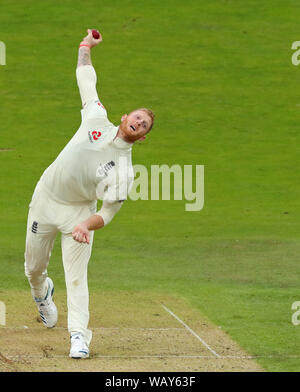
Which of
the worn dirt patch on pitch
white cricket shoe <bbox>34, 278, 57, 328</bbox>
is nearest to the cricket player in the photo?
the worn dirt patch on pitch

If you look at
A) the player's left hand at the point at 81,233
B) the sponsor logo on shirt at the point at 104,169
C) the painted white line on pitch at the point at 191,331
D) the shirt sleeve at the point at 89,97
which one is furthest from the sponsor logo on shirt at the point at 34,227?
the painted white line on pitch at the point at 191,331

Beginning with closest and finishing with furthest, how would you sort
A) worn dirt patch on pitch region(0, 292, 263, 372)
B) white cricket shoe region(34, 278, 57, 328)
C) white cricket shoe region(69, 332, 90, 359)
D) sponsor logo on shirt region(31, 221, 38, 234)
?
worn dirt patch on pitch region(0, 292, 263, 372) → white cricket shoe region(69, 332, 90, 359) → sponsor logo on shirt region(31, 221, 38, 234) → white cricket shoe region(34, 278, 57, 328)

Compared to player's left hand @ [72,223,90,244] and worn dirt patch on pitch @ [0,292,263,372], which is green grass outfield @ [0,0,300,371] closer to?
worn dirt patch on pitch @ [0,292,263,372]

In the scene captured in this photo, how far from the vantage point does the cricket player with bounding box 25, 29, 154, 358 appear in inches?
313

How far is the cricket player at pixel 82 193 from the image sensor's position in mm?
7941

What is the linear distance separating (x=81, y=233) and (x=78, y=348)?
979mm

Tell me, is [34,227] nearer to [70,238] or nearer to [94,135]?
[70,238]

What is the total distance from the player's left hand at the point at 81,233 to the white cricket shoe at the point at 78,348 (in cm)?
87

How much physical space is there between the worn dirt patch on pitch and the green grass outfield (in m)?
0.26

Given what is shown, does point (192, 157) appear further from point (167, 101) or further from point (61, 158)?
point (61, 158)

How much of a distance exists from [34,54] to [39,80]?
1.20m

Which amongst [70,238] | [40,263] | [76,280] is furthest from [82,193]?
[40,263]

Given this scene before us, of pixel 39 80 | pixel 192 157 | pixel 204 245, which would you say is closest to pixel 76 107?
pixel 39 80

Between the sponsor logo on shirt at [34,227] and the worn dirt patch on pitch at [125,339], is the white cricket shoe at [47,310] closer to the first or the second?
the worn dirt patch on pitch at [125,339]
